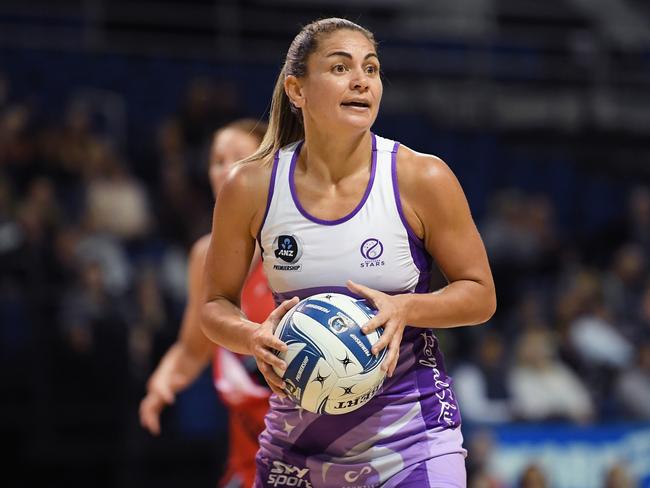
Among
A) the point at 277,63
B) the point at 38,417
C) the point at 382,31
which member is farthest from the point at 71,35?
the point at 38,417

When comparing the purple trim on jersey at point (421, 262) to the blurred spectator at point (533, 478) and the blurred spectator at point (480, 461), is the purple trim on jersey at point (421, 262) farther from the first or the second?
the blurred spectator at point (533, 478)

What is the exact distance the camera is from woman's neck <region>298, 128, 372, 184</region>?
3508 millimetres

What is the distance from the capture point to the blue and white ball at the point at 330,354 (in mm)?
3102

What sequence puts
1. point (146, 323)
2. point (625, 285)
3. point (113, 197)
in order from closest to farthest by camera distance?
point (146, 323) → point (113, 197) → point (625, 285)

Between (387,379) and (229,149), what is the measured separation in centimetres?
166

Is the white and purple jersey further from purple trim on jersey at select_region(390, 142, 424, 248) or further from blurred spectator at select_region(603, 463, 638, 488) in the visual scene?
blurred spectator at select_region(603, 463, 638, 488)

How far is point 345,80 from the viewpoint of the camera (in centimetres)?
337

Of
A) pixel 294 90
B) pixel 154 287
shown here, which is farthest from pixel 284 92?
pixel 154 287

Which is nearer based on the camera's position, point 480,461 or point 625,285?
point 480,461

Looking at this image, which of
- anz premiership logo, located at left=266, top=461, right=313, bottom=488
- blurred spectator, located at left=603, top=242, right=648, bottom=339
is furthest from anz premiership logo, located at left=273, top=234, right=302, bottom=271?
blurred spectator, located at left=603, top=242, right=648, bottom=339

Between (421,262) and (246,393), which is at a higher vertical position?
(421,262)

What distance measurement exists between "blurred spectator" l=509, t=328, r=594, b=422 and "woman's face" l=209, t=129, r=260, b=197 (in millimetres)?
5310

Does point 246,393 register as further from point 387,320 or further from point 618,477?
point 618,477

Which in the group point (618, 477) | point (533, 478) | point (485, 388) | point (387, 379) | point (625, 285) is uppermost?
point (387, 379)
